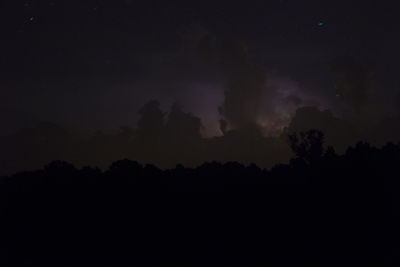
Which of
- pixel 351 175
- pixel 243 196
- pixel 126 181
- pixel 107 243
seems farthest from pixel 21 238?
pixel 351 175

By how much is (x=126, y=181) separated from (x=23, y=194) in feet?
25.6

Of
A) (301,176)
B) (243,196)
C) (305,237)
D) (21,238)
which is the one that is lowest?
(21,238)

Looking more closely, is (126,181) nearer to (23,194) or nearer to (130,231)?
(130,231)

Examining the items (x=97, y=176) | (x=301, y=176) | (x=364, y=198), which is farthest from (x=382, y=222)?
(x=97, y=176)

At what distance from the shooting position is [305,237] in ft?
93.8

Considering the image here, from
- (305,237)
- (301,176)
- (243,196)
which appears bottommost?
(305,237)

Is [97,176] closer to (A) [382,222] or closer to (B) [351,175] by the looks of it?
(B) [351,175]

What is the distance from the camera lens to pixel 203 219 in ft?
97.9

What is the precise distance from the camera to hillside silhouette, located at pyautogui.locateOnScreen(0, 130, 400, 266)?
1101 inches

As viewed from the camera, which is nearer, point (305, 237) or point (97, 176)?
point (305, 237)

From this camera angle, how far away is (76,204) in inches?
1178

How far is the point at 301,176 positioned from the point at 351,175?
3793 mm

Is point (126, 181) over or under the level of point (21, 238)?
over

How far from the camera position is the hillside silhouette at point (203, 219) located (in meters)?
28.0
